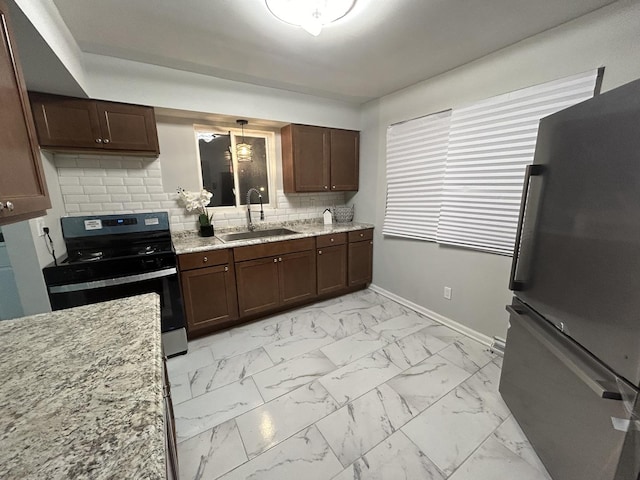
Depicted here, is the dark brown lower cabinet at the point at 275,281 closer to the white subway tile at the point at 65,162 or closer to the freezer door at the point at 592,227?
the white subway tile at the point at 65,162

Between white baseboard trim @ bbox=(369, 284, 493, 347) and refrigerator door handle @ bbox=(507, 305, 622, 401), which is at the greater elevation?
refrigerator door handle @ bbox=(507, 305, 622, 401)

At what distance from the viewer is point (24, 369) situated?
82 cm

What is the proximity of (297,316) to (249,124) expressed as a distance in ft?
7.20

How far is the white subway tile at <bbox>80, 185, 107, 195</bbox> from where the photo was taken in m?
2.25

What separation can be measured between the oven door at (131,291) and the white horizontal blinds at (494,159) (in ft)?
8.08

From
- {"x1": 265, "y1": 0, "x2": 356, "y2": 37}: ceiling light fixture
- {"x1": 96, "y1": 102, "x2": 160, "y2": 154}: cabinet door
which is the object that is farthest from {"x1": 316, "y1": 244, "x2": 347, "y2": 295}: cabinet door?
{"x1": 265, "y1": 0, "x2": 356, "y2": 37}: ceiling light fixture

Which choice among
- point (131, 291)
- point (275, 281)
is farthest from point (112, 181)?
point (275, 281)

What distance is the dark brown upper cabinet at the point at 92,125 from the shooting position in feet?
6.11

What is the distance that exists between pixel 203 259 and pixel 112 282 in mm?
645

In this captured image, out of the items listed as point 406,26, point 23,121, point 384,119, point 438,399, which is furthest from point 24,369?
point 384,119

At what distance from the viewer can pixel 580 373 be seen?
3.34 ft

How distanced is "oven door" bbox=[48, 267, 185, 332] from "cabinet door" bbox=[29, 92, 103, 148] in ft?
3.48

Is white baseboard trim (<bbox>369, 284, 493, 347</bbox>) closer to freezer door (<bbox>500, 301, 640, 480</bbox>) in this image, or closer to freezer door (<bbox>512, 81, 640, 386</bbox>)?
freezer door (<bbox>500, 301, 640, 480</bbox>)

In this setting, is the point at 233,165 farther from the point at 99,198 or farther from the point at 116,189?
the point at 99,198
